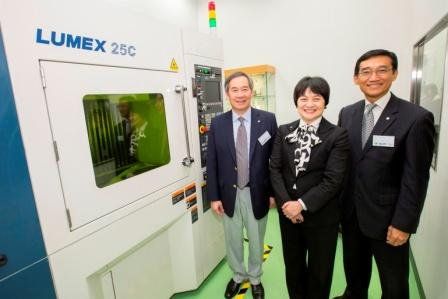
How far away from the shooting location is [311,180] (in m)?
1.59

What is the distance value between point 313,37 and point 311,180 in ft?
7.94

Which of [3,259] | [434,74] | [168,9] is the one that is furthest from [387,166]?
[168,9]

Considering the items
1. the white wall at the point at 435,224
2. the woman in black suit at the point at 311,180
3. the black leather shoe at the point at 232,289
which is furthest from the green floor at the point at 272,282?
the woman in black suit at the point at 311,180

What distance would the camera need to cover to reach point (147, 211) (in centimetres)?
161

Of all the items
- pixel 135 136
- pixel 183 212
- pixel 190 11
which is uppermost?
pixel 190 11

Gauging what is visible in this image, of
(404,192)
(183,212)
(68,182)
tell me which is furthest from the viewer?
(183,212)

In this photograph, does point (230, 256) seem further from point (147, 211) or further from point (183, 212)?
point (147, 211)

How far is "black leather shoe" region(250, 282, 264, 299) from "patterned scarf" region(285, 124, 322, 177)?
1092 mm

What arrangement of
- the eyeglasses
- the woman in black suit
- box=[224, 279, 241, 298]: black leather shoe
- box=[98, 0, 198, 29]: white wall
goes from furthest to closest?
1. box=[98, 0, 198, 29]: white wall
2. box=[224, 279, 241, 298]: black leather shoe
3. the woman in black suit
4. the eyeglasses

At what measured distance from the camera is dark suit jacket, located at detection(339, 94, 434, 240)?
131 centimetres

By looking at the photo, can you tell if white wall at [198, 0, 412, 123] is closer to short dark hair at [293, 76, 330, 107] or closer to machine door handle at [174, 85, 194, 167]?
short dark hair at [293, 76, 330, 107]

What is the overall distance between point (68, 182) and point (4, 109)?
38 cm

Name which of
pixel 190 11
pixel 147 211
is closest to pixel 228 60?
pixel 190 11

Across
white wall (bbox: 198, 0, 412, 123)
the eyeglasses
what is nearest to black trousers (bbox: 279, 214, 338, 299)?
the eyeglasses
